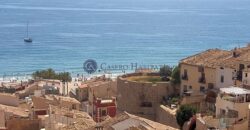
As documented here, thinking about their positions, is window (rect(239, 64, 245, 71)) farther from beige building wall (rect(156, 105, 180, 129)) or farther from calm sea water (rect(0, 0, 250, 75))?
calm sea water (rect(0, 0, 250, 75))

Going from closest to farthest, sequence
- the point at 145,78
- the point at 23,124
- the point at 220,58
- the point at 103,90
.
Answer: the point at 23,124
the point at 220,58
the point at 145,78
the point at 103,90

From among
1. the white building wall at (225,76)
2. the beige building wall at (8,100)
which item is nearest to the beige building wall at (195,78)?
the white building wall at (225,76)

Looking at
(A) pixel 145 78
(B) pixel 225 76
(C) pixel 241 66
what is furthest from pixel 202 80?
(A) pixel 145 78

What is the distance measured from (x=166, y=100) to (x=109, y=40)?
8401cm

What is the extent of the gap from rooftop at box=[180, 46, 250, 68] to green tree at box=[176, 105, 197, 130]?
15.6ft

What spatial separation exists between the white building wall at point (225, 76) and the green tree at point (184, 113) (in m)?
3.71

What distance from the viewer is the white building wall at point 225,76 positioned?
105 feet

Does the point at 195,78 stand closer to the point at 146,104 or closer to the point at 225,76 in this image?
the point at 225,76

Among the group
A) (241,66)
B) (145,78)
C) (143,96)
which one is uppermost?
(241,66)

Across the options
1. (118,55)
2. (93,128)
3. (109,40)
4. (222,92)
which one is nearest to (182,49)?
(118,55)

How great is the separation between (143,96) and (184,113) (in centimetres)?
750

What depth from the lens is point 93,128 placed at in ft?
59.8

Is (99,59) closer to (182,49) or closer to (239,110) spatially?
(182,49)

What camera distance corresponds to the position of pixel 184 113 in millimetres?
28844
